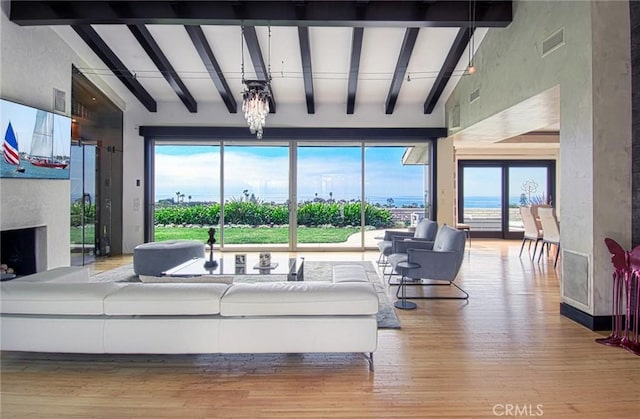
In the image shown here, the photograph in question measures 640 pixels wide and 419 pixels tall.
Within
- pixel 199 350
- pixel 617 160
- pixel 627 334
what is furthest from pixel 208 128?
pixel 627 334

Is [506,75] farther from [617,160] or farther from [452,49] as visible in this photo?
[617,160]

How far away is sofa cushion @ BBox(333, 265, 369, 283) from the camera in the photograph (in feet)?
12.5

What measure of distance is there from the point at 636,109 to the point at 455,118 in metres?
4.38

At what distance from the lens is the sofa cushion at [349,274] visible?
381cm

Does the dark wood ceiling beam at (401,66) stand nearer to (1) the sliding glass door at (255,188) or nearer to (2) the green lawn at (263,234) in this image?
(1) the sliding glass door at (255,188)

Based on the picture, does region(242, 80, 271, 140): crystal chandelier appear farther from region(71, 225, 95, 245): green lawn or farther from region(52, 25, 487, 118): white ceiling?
region(71, 225, 95, 245): green lawn

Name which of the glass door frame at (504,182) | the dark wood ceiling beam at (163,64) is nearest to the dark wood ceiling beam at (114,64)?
the dark wood ceiling beam at (163,64)

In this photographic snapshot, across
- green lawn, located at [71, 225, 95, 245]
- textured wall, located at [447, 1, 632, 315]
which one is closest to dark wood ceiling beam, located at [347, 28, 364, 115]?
textured wall, located at [447, 1, 632, 315]

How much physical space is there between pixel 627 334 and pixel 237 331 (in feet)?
10.5

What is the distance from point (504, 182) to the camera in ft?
37.7

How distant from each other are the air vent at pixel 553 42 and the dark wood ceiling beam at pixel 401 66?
2.04 meters

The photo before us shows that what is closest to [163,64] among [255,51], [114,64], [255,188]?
[114,64]

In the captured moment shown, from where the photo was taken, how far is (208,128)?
849cm

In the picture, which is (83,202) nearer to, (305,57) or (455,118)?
(305,57)
